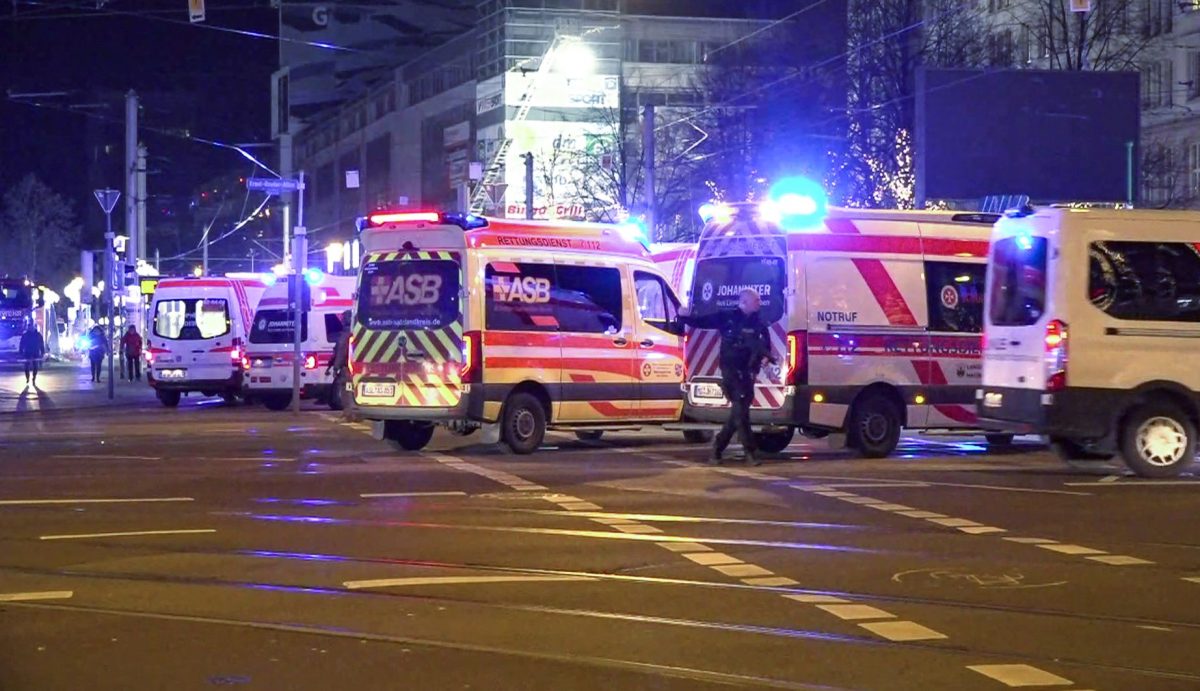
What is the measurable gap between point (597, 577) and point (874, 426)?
27.9 feet

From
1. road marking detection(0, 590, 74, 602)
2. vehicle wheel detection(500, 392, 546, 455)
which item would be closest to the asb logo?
vehicle wheel detection(500, 392, 546, 455)

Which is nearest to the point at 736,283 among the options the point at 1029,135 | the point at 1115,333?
the point at 1115,333

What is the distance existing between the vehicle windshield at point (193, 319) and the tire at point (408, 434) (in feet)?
45.5

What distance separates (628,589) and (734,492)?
191 inches

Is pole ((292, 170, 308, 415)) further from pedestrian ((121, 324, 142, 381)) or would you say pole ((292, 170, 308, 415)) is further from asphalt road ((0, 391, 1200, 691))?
pedestrian ((121, 324, 142, 381))

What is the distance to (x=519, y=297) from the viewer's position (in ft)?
59.2

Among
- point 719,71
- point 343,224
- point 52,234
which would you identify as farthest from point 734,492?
point 52,234

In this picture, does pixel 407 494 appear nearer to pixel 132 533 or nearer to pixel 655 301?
pixel 132 533

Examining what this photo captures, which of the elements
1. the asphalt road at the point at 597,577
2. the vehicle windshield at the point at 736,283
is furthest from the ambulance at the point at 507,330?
the asphalt road at the point at 597,577

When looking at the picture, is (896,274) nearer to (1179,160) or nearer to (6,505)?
(6,505)

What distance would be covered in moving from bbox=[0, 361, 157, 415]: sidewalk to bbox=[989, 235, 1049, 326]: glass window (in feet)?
64.2

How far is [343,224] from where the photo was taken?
91.9m

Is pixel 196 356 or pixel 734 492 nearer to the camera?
pixel 734 492

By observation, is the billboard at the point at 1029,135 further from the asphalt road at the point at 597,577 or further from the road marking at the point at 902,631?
the road marking at the point at 902,631
